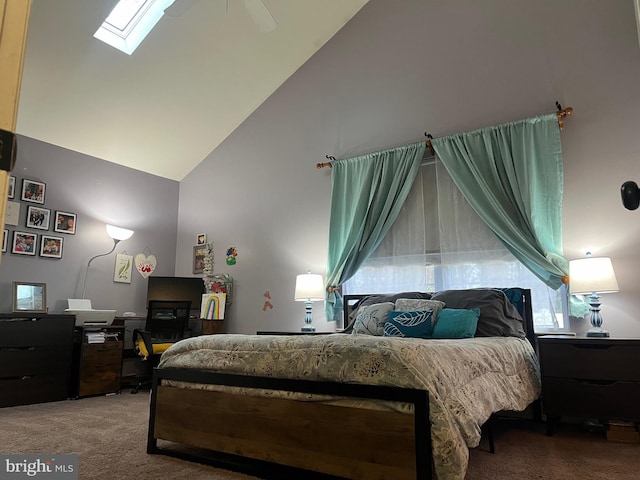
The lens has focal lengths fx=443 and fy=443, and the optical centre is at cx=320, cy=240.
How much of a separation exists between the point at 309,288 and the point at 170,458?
6.80 feet

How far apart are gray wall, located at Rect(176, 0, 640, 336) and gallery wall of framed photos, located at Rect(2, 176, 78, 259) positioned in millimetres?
1456

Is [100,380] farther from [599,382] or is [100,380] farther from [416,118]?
[599,382]

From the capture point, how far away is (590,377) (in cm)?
260

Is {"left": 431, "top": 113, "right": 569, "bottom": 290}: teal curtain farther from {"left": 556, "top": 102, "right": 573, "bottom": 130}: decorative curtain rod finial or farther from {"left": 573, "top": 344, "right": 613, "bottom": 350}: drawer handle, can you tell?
{"left": 573, "top": 344, "right": 613, "bottom": 350}: drawer handle

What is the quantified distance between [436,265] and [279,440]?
7.74 ft

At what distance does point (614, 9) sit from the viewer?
3.29m

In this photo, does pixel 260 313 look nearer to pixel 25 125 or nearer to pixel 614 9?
pixel 25 125

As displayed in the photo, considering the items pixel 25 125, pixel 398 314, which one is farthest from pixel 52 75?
pixel 398 314

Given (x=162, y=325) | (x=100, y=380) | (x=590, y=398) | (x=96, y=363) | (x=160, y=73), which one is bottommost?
(x=100, y=380)

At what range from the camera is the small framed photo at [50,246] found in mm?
4281

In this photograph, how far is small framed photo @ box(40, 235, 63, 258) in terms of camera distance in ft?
14.0

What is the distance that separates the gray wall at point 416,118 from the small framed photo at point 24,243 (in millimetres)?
1659

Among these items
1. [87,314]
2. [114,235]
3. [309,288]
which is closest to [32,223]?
[114,235]

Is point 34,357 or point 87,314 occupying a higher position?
point 87,314
